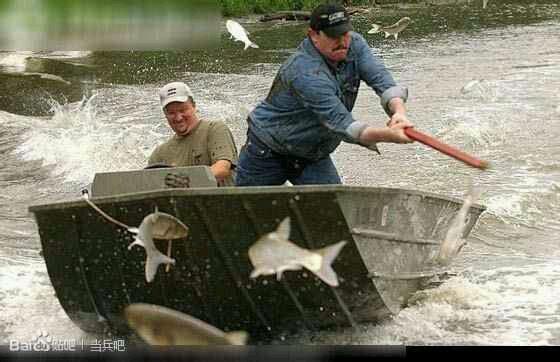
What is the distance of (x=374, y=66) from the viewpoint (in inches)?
238

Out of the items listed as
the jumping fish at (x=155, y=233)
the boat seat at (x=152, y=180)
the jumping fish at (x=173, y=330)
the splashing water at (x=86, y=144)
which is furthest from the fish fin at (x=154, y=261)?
the splashing water at (x=86, y=144)

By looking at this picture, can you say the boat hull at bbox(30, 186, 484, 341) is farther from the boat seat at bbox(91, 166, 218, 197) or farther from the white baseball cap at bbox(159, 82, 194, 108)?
the white baseball cap at bbox(159, 82, 194, 108)

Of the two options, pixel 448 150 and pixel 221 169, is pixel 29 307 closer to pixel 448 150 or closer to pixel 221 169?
pixel 221 169

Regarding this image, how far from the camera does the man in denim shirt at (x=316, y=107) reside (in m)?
5.71

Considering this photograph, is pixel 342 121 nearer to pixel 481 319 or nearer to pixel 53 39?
pixel 481 319

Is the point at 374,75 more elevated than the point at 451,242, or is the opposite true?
the point at 374,75


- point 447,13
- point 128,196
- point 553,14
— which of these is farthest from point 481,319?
point 447,13

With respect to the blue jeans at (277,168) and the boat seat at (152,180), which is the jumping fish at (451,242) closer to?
the blue jeans at (277,168)

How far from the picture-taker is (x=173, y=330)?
10.2 ft

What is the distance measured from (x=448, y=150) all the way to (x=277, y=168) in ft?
6.14

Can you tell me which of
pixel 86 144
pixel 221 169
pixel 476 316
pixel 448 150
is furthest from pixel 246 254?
pixel 86 144

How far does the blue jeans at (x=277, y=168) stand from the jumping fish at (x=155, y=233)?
1.22 metres

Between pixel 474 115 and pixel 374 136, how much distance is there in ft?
31.5

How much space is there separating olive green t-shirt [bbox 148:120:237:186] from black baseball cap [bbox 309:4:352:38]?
1372mm
